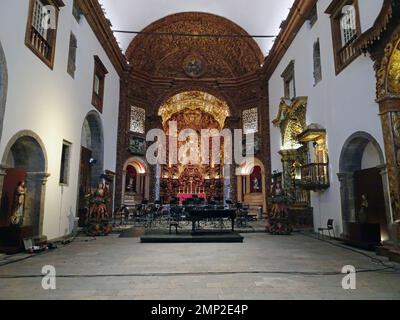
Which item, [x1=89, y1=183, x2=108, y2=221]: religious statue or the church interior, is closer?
the church interior

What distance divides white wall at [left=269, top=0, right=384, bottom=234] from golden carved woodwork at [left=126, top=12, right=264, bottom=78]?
565cm

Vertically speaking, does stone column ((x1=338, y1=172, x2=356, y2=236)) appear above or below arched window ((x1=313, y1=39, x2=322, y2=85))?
below

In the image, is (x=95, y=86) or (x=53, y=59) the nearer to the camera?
(x=53, y=59)

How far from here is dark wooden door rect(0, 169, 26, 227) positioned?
→ 6.88 meters

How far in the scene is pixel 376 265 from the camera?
5.14m

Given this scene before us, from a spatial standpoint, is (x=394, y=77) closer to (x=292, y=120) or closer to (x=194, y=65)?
(x=292, y=120)

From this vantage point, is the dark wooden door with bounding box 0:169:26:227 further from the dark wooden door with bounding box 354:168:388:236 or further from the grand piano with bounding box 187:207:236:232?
the dark wooden door with bounding box 354:168:388:236

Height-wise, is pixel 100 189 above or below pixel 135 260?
above

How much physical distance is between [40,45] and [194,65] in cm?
1279

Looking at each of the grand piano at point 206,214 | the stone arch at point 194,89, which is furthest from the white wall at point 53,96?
the stone arch at point 194,89

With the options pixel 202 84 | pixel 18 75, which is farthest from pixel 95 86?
pixel 202 84

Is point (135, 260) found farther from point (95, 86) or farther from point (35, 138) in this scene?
point (95, 86)

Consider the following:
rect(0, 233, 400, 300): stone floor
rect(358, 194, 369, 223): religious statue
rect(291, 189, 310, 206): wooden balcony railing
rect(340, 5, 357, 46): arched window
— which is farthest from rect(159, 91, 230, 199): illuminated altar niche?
rect(0, 233, 400, 300): stone floor
